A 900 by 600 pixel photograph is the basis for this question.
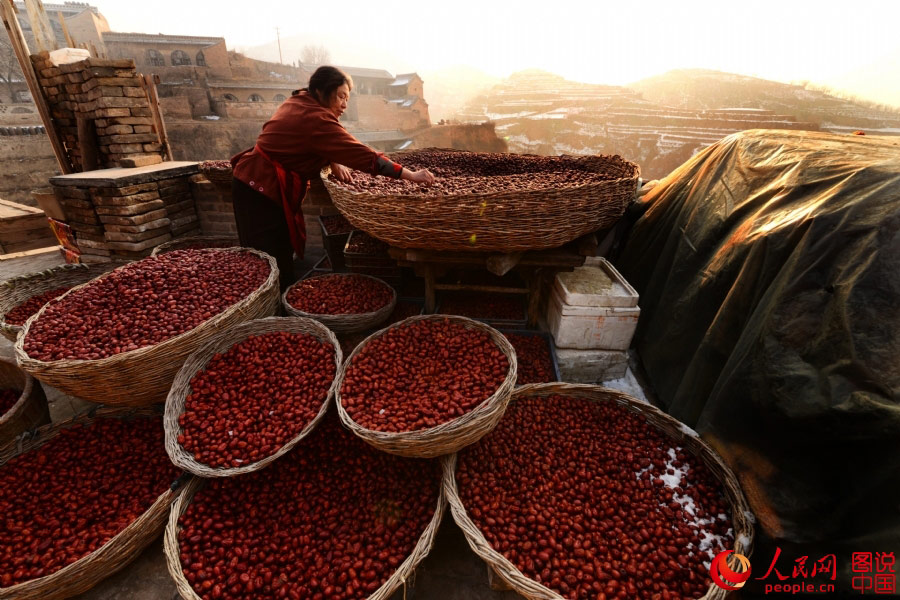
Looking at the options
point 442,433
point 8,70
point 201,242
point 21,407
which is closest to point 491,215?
point 442,433

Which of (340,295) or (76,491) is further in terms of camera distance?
(340,295)

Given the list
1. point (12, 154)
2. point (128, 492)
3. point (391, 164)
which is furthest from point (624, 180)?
point (12, 154)

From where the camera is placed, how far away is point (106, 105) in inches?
162

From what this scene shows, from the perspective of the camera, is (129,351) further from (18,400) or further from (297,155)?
(297,155)

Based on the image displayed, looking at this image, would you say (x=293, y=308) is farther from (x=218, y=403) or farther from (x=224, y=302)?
(x=218, y=403)

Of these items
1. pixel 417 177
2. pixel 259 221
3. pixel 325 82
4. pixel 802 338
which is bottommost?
pixel 259 221

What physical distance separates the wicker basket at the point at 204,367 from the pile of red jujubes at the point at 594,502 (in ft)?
2.97

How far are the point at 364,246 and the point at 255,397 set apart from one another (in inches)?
77.7

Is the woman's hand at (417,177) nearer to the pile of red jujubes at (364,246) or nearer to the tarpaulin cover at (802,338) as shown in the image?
the pile of red jujubes at (364,246)

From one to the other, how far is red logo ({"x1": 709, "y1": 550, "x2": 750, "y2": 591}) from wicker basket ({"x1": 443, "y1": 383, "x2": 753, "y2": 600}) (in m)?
0.03

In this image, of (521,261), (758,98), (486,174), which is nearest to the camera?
(521,261)

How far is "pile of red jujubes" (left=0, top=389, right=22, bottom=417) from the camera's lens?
2537 millimetres

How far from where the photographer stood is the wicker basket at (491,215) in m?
2.18

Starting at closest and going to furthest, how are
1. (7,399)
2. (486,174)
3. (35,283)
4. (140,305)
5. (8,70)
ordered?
(140,305) < (7,399) < (35,283) < (486,174) < (8,70)
